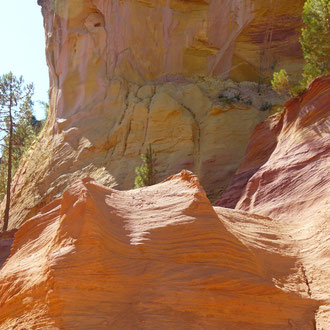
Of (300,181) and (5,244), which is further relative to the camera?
(5,244)

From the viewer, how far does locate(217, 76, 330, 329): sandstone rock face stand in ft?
25.1

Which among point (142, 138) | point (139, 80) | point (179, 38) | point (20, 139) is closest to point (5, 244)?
point (142, 138)

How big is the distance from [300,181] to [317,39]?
6.44m

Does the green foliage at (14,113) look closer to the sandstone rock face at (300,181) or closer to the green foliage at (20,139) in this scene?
the green foliage at (20,139)

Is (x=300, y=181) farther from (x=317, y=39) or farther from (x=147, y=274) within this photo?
(x=317, y=39)

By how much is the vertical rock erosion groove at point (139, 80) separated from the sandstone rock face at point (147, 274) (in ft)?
40.8

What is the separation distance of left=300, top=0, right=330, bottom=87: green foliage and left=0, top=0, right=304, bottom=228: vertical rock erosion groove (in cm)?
451

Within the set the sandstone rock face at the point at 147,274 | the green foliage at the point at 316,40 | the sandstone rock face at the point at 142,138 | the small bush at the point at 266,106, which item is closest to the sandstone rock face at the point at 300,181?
the sandstone rock face at the point at 147,274

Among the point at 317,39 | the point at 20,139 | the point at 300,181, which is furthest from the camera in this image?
the point at 20,139

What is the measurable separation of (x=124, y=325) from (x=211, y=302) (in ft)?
3.74

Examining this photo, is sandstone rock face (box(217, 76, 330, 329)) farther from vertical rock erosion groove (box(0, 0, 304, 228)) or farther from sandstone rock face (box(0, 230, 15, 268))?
sandstone rock face (box(0, 230, 15, 268))

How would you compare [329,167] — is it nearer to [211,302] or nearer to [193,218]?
[193,218]

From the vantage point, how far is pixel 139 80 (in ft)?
74.9

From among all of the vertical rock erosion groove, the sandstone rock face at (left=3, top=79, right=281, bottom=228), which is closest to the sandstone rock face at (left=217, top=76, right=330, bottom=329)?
the sandstone rock face at (left=3, top=79, right=281, bottom=228)
